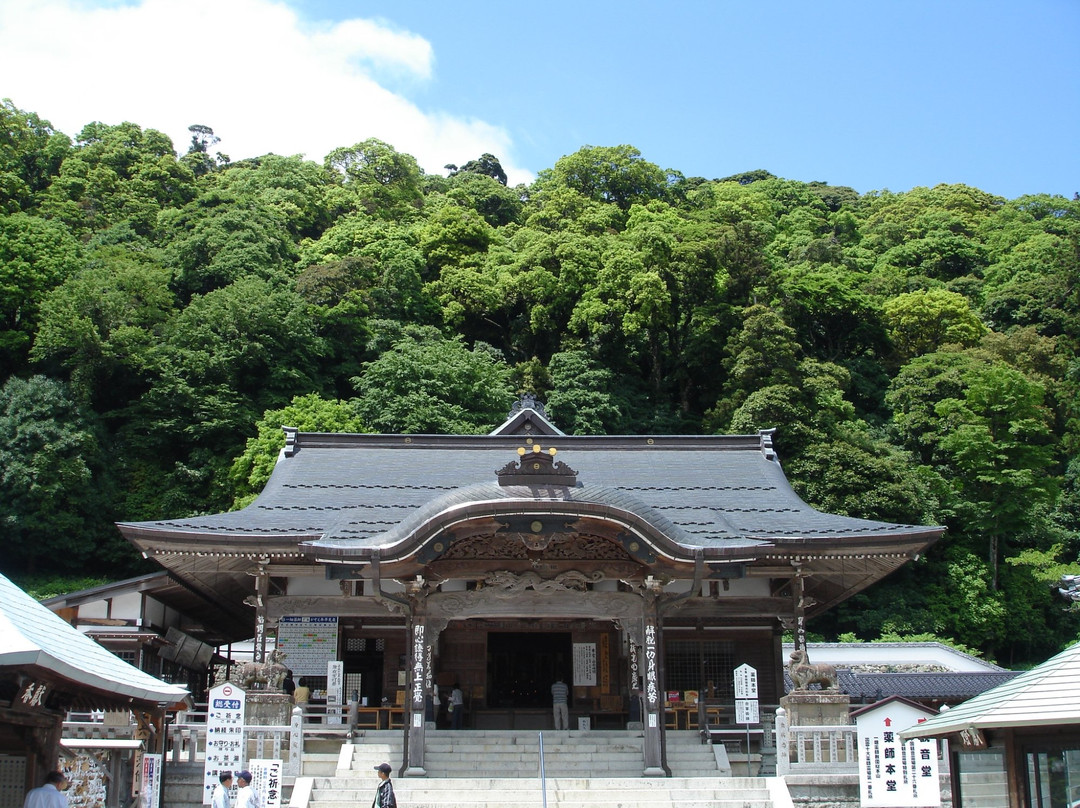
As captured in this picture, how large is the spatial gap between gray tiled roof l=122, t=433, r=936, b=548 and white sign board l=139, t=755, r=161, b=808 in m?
3.56

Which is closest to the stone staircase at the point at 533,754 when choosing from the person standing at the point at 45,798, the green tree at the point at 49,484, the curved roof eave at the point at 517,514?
the curved roof eave at the point at 517,514

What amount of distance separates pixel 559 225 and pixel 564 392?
13391 millimetres

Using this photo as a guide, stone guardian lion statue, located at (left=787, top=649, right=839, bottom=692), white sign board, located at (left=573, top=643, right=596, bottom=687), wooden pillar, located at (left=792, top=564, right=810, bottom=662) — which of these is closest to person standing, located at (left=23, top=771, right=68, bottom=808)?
stone guardian lion statue, located at (left=787, top=649, right=839, bottom=692)

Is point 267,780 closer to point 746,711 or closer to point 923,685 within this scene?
point 746,711

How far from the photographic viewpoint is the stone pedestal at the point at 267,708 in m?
14.0

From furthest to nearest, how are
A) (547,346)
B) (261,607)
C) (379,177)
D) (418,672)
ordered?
(379,177) → (547,346) → (261,607) → (418,672)

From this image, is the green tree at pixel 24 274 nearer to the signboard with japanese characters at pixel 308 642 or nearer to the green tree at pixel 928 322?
the signboard with japanese characters at pixel 308 642

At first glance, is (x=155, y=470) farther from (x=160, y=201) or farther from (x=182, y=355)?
(x=160, y=201)

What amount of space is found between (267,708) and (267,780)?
155cm

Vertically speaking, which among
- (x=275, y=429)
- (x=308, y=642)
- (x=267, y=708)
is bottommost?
(x=267, y=708)

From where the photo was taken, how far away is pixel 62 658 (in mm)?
7492

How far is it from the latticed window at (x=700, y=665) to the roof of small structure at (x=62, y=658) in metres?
10.1

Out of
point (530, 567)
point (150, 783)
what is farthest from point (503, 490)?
point (150, 783)

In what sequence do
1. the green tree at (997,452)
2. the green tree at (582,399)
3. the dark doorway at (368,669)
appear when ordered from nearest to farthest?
the dark doorway at (368,669), the green tree at (997,452), the green tree at (582,399)
